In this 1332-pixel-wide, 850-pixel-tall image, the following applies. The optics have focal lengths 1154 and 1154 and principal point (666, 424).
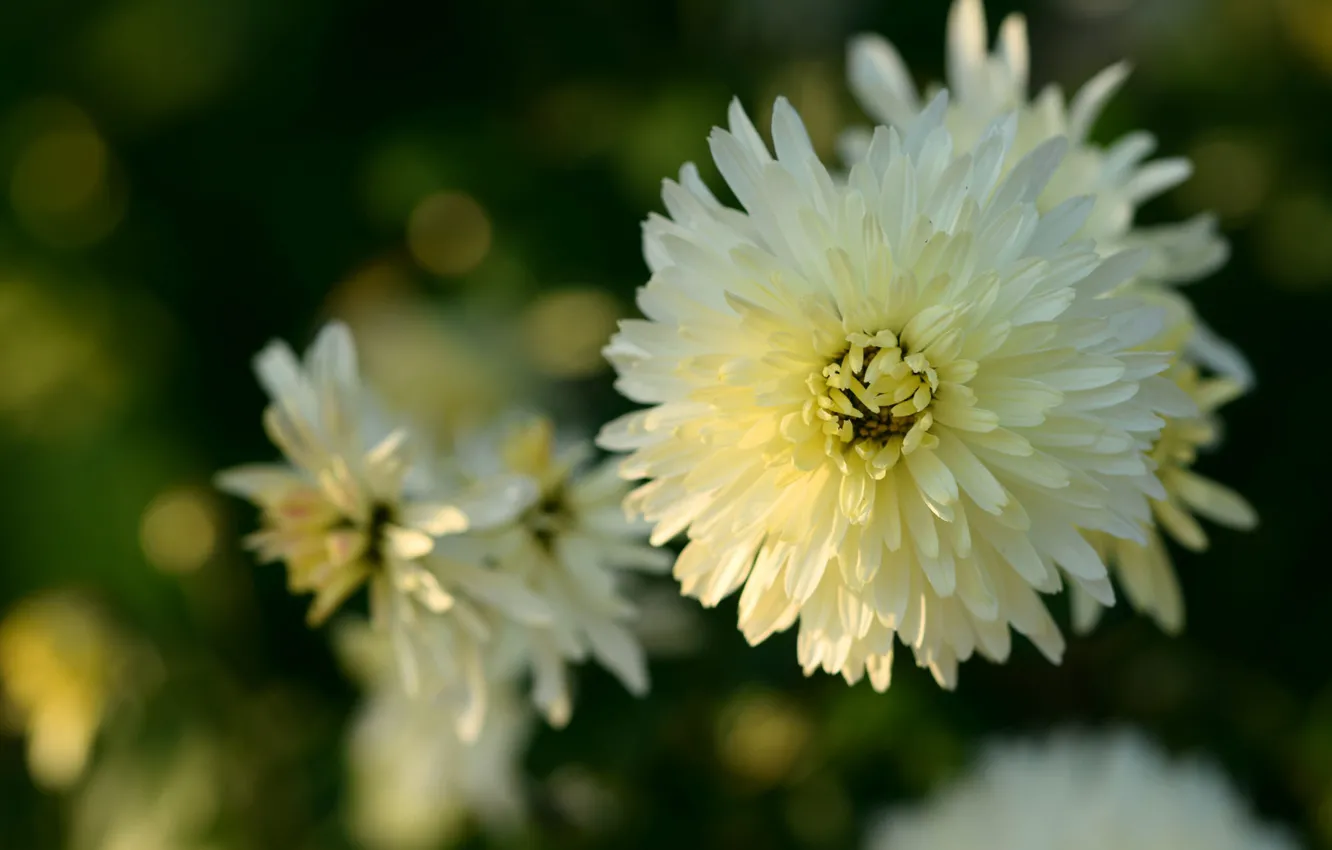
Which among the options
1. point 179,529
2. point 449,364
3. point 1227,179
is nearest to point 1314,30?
point 1227,179

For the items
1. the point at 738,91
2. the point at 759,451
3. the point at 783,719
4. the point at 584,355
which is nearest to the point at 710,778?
the point at 783,719

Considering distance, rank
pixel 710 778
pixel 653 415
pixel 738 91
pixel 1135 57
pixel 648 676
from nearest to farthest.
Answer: pixel 653 415
pixel 648 676
pixel 710 778
pixel 738 91
pixel 1135 57

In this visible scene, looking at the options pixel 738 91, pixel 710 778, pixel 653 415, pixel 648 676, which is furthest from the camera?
pixel 738 91

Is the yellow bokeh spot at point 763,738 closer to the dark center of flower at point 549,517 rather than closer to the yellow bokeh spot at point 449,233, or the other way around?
the dark center of flower at point 549,517

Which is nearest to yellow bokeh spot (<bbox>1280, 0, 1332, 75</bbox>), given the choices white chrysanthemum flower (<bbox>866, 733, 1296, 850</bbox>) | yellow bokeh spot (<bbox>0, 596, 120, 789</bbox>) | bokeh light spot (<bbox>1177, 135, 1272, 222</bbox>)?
bokeh light spot (<bbox>1177, 135, 1272, 222</bbox>)

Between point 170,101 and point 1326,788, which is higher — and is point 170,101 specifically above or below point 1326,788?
above

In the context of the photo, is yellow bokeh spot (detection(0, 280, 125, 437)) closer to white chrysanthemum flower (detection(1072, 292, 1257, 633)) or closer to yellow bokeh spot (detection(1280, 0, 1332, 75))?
white chrysanthemum flower (detection(1072, 292, 1257, 633))

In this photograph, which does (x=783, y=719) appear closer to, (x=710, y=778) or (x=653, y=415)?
(x=710, y=778)
